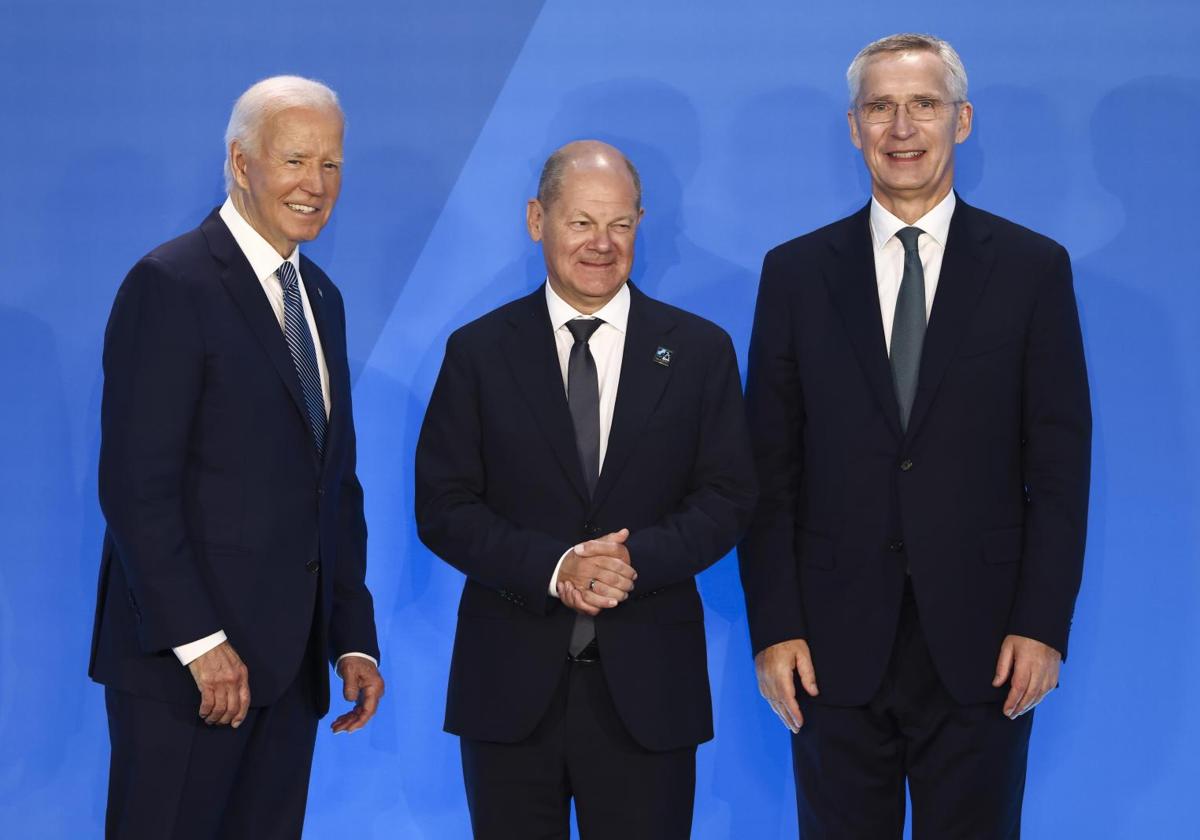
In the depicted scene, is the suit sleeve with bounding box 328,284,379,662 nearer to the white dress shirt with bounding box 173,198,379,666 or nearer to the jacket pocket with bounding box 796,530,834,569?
the white dress shirt with bounding box 173,198,379,666

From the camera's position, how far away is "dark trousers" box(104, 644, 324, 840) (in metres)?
2.51

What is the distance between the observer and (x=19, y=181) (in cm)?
374

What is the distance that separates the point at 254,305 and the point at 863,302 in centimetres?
118

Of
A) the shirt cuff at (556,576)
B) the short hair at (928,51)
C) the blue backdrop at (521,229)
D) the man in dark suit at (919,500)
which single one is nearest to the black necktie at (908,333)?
the man in dark suit at (919,500)

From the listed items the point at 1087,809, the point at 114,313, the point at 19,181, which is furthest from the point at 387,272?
the point at 1087,809

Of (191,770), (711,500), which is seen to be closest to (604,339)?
(711,500)

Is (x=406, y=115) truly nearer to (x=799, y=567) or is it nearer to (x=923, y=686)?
(x=799, y=567)

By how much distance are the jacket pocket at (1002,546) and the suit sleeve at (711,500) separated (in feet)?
1.52

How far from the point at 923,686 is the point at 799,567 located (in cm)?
33

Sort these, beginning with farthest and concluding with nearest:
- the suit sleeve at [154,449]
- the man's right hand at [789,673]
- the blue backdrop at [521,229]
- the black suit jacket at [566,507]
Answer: the blue backdrop at [521,229]
the man's right hand at [789,673]
the black suit jacket at [566,507]
the suit sleeve at [154,449]

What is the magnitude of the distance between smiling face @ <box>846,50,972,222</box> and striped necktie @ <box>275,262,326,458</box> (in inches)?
46.7

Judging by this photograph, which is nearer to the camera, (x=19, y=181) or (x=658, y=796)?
(x=658, y=796)

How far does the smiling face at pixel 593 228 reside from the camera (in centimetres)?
286

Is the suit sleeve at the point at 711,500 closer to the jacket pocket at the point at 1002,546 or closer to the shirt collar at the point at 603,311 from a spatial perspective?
the shirt collar at the point at 603,311
